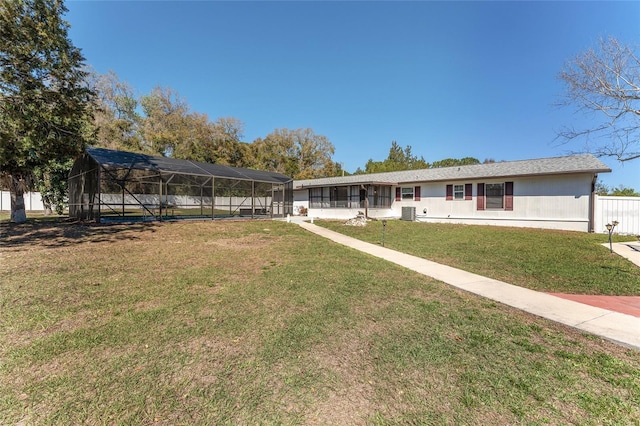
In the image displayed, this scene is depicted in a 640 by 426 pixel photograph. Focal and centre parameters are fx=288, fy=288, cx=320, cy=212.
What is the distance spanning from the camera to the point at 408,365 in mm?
2803

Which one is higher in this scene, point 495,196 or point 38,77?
point 38,77

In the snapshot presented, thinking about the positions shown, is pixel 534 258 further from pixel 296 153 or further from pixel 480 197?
pixel 296 153

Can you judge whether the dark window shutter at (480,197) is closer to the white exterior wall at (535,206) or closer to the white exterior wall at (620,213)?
the white exterior wall at (535,206)

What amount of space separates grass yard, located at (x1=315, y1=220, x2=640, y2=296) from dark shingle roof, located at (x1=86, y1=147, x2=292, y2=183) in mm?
9492

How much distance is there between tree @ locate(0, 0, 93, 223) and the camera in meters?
8.34

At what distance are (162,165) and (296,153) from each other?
1199 inches

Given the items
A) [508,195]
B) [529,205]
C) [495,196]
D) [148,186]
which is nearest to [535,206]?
[529,205]

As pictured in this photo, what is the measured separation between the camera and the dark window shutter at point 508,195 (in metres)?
16.2

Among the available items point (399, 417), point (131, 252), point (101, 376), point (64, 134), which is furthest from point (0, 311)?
point (64, 134)

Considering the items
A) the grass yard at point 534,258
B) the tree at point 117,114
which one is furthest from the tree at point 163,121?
the grass yard at point 534,258

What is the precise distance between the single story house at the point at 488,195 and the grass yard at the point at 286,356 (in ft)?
45.2

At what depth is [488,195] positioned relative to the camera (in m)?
17.1

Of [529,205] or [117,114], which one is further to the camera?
[117,114]

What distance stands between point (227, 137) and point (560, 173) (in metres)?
35.5
